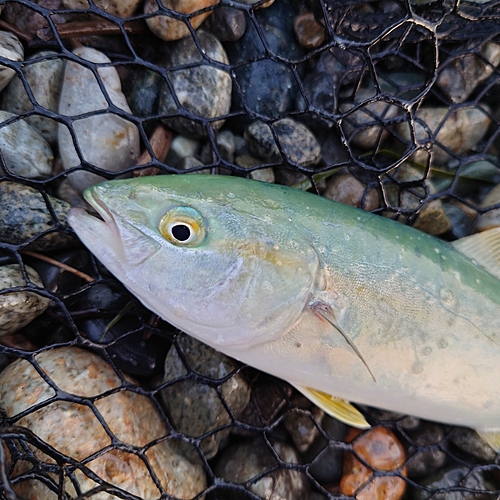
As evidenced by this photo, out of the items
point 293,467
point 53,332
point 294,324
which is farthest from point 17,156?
point 293,467

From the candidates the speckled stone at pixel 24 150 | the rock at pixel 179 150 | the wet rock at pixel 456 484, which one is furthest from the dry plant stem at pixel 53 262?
the wet rock at pixel 456 484

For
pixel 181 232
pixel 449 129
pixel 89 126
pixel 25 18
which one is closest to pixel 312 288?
pixel 181 232

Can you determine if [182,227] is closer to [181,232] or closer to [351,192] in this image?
[181,232]

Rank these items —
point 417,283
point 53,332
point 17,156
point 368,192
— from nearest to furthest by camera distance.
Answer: point 417,283
point 17,156
point 53,332
point 368,192

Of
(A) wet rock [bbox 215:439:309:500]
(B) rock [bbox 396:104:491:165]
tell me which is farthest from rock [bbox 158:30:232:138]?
(A) wet rock [bbox 215:439:309:500]

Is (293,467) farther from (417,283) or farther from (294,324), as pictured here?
(417,283)

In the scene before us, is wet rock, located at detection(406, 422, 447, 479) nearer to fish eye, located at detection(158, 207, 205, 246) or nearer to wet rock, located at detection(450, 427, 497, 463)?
wet rock, located at detection(450, 427, 497, 463)

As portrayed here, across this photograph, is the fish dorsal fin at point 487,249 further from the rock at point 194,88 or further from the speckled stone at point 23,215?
the speckled stone at point 23,215
